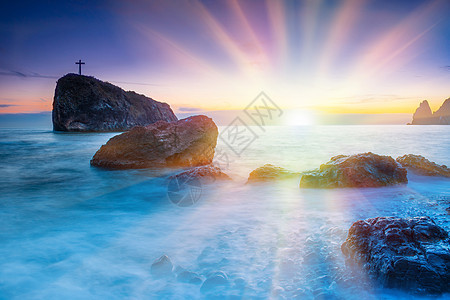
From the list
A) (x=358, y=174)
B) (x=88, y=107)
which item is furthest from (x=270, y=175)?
(x=88, y=107)

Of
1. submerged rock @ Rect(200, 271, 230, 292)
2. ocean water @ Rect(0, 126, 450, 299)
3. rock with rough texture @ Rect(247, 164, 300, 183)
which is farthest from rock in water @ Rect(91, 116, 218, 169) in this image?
submerged rock @ Rect(200, 271, 230, 292)

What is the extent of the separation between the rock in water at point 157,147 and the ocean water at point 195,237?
8.60 ft

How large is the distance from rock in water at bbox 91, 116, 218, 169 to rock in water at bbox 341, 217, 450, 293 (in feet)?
27.5

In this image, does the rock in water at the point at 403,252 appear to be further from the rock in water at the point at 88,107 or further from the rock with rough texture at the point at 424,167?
the rock in water at the point at 88,107

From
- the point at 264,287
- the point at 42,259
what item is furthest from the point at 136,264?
the point at 264,287

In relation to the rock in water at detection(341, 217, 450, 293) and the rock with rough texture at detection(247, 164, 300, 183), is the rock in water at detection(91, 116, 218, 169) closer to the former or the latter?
the rock with rough texture at detection(247, 164, 300, 183)

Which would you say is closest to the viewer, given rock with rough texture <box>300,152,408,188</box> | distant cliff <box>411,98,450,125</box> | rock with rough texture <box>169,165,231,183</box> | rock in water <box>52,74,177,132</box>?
rock with rough texture <box>300,152,408,188</box>

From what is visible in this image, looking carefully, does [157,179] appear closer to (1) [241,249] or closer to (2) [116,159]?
(2) [116,159]

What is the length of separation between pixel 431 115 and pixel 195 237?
229400 millimetres

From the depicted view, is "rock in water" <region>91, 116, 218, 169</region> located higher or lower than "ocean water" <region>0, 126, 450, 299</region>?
higher

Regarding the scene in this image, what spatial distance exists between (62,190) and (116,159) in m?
2.99

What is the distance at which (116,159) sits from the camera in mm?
10414

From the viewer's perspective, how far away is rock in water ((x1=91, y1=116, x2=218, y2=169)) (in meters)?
10.3

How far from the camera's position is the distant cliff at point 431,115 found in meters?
161
